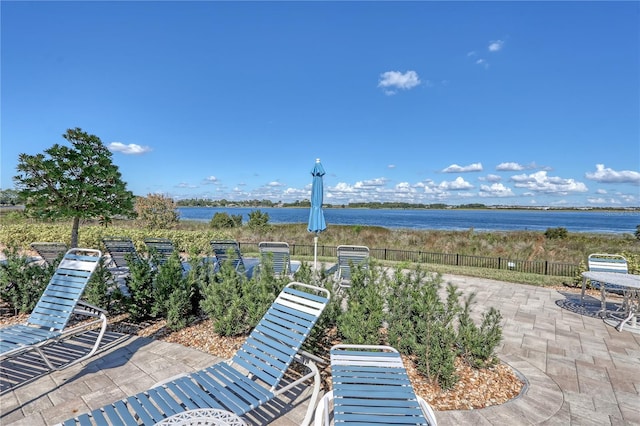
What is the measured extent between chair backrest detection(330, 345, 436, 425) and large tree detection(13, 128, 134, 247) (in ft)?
19.7

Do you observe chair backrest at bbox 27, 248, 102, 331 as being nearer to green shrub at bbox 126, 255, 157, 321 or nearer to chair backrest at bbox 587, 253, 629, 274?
green shrub at bbox 126, 255, 157, 321

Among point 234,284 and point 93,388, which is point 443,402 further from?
point 93,388

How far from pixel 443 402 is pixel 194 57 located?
527 inches

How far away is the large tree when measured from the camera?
19.0 ft

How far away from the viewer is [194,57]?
1213 cm

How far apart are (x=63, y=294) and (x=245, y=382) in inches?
109

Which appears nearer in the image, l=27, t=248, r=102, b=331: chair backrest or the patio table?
l=27, t=248, r=102, b=331: chair backrest

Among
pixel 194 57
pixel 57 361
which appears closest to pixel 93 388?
pixel 57 361

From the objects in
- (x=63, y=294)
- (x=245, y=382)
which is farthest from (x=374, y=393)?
(x=63, y=294)

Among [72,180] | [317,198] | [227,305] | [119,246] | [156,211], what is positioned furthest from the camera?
[156,211]

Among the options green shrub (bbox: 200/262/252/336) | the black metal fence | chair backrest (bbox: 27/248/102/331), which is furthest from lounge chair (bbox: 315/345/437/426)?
the black metal fence

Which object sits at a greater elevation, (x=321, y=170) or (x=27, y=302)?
(x=321, y=170)

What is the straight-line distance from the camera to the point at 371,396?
7.14ft

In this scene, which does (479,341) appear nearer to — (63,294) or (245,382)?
(245,382)
